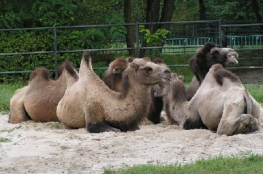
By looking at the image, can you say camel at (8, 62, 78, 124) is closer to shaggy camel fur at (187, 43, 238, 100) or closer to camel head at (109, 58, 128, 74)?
camel head at (109, 58, 128, 74)

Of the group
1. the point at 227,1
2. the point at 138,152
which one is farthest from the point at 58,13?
the point at 227,1

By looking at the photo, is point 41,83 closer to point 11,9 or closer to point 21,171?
point 21,171

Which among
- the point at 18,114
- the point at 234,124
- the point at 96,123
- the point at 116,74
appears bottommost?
the point at 18,114

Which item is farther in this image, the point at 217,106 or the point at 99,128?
the point at 99,128

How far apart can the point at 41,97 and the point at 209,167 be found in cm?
521

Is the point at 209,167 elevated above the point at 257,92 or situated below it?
above

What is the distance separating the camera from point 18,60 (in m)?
19.2

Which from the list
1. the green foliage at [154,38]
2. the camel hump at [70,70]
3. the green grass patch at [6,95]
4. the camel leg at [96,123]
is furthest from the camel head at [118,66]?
the green foliage at [154,38]

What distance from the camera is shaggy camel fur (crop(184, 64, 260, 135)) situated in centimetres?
923

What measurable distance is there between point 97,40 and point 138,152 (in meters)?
11.5

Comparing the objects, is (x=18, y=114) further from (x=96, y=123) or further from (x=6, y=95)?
(x=6, y=95)

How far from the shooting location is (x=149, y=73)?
33.7ft

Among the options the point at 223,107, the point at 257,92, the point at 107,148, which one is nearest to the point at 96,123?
the point at 107,148

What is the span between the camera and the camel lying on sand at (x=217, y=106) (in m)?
9.24
